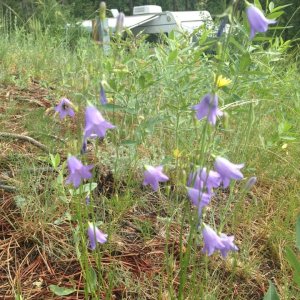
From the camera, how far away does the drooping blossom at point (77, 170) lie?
3.87 feet

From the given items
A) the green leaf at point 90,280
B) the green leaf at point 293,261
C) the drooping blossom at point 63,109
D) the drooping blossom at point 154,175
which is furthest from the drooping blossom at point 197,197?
the drooping blossom at point 63,109

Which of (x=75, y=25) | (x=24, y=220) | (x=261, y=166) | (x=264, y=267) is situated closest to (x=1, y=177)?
(x=24, y=220)

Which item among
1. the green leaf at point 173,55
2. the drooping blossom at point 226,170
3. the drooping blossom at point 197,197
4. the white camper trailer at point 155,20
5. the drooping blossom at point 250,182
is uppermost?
the drooping blossom at point 226,170

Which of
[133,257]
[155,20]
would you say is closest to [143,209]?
[133,257]

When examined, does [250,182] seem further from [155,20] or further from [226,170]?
[155,20]

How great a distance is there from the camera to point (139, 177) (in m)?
2.18

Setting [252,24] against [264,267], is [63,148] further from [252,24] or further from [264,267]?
[252,24]

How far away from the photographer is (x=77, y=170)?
121 centimetres

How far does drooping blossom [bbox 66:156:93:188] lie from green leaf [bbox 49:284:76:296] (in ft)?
1.49

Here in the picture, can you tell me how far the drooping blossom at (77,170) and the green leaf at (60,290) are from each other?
45cm

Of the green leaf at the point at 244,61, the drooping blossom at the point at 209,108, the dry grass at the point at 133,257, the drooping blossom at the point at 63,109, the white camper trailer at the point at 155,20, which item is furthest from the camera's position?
the white camper trailer at the point at 155,20

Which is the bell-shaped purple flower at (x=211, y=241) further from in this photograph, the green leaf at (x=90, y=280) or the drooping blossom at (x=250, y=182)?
the green leaf at (x=90, y=280)

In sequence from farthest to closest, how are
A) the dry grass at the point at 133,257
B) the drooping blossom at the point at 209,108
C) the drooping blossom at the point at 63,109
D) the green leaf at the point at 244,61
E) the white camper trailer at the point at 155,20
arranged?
the white camper trailer at the point at 155,20
the green leaf at the point at 244,61
the dry grass at the point at 133,257
the drooping blossom at the point at 63,109
the drooping blossom at the point at 209,108

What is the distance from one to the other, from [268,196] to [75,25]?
6218mm
